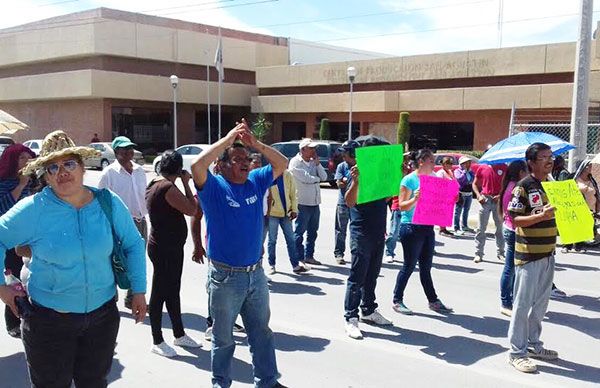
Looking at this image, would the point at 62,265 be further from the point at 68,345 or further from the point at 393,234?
the point at 393,234

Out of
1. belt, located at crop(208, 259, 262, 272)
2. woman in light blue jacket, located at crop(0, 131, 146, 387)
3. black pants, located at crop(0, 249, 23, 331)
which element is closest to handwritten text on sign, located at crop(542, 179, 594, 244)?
belt, located at crop(208, 259, 262, 272)

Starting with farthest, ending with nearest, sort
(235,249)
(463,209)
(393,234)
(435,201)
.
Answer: (463,209), (393,234), (435,201), (235,249)

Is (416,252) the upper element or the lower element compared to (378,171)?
lower

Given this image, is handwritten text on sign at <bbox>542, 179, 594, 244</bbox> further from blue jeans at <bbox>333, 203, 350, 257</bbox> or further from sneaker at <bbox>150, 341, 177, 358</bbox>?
blue jeans at <bbox>333, 203, 350, 257</bbox>

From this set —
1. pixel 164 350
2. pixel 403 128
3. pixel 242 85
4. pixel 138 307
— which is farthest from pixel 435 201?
pixel 242 85

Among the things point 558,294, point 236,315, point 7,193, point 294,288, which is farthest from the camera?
point 294,288

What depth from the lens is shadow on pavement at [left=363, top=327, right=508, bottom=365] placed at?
5254mm

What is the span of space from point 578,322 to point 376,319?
2.22m

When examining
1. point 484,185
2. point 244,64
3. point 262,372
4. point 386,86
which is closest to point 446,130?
point 386,86

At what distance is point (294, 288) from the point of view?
771 centimetres

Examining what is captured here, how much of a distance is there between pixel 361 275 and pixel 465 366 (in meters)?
1.30

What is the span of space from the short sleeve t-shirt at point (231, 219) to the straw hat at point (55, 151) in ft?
2.95

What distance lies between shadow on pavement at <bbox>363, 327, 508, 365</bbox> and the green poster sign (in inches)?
54.8

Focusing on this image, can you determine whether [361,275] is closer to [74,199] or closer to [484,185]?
[74,199]
